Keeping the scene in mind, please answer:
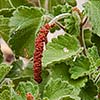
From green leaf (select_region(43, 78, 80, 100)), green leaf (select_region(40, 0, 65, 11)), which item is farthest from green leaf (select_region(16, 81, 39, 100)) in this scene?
green leaf (select_region(40, 0, 65, 11))

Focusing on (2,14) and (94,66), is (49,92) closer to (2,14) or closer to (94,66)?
(94,66)

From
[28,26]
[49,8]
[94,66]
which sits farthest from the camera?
[49,8]

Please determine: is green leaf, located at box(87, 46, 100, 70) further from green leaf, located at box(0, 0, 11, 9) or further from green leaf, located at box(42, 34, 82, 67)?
green leaf, located at box(0, 0, 11, 9)

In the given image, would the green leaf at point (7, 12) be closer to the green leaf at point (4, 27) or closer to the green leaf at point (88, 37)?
the green leaf at point (4, 27)

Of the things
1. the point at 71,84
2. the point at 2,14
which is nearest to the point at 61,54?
the point at 71,84

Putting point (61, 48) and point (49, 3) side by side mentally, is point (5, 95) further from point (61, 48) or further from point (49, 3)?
point (49, 3)

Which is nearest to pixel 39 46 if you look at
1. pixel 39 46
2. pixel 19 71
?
pixel 39 46

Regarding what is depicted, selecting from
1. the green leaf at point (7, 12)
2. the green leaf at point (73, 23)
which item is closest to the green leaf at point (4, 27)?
the green leaf at point (7, 12)
